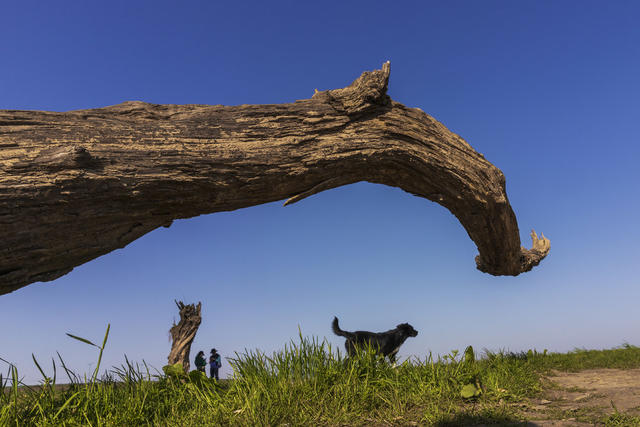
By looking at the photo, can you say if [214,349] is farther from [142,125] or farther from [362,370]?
[142,125]

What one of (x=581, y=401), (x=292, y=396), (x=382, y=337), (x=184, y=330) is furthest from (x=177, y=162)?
(x=184, y=330)

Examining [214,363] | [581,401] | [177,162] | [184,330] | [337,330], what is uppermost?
[177,162]

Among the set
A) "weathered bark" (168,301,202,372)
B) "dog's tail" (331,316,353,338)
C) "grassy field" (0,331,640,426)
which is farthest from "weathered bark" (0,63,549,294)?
"weathered bark" (168,301,202,372)

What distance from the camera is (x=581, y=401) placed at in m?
5.98

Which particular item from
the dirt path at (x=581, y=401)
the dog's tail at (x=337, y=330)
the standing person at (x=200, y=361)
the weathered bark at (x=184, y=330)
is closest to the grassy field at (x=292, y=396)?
the dirt path at (x=581, y=401)

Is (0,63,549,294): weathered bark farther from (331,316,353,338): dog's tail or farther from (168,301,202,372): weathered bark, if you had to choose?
(168,301,202,372): weathered bark

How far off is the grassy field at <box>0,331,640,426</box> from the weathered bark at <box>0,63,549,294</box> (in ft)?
3.96

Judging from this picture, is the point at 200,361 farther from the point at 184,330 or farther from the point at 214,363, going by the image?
the point at 184,330

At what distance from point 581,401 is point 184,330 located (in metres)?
8.79

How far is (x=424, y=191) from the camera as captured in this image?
596 cm

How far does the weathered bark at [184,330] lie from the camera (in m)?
11.0

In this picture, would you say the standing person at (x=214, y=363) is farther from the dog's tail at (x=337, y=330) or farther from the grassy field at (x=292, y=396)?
the grassy field at (x=292, y=396)

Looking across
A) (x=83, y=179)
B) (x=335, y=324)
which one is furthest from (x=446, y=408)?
(x=83, y=179)

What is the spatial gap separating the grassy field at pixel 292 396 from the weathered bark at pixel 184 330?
5.51 metres
